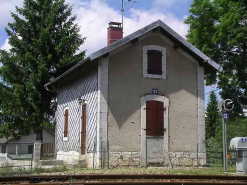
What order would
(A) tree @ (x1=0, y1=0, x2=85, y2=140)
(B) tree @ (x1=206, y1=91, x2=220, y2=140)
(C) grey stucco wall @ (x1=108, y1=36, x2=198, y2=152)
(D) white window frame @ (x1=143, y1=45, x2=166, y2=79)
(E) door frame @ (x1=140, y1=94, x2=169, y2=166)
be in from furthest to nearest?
(B) tree @ (x1=206, y1=91, x2=220, y2=140) < (A) tree @ (x1=0, y1=0, x2=85, y2=140) < (D) white window frame @ (x1=143, y1=45, x2=166, y2=79) < (E) door frame @ (x1=140, y1=94, x2=169, y2=166) < (C) grey stucco wall @ (x1=108, y1=36, x2=198, y2=152)

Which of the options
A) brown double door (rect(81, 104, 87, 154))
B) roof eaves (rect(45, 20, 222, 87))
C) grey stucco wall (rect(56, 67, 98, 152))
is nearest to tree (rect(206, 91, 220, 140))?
grey stucco wall (rect(56, 67, 98, 152))

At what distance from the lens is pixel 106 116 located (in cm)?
1554

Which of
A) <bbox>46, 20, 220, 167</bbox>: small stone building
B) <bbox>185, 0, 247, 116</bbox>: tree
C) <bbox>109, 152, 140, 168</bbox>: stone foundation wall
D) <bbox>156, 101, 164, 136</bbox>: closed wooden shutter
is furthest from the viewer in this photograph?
<bbox>185, 0, 247, 116</bbox>: tree

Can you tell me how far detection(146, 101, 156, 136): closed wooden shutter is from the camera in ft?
53.3

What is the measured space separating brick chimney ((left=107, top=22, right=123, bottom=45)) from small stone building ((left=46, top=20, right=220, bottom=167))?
2.34 m

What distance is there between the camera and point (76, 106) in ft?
60.8

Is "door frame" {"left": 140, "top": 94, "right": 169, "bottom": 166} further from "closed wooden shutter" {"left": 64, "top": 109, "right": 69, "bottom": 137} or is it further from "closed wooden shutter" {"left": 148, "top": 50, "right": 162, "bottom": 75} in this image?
"closed wooden shutter" {"left": 64, "top": 109, "right": 69, "bottom": 137}

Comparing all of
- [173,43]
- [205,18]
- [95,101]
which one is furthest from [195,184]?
[205,18]

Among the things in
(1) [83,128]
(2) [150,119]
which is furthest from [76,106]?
(2) [150,119]

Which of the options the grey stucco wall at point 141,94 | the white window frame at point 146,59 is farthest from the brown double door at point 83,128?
the white window frame at point 146,59

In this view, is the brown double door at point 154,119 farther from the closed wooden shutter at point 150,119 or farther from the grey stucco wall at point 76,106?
the grey stucco wall at point 76,106

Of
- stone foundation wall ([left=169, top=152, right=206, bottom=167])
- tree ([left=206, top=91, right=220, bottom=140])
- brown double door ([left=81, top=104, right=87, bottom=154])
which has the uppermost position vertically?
tree ([left=206, top=91, right=220, bottom=140])

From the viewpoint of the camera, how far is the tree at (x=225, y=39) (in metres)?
21.8

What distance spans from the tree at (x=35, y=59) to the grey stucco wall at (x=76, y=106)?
11.9ft
